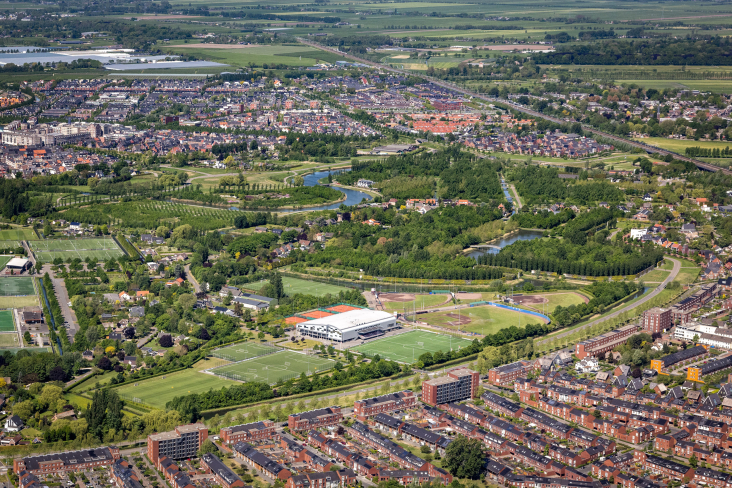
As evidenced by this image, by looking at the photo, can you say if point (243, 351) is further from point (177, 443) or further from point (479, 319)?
point (479, 319)

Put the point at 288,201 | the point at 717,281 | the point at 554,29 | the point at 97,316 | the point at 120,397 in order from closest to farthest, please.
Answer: the point at 120,397, the point at 97,316, the point at 717,281, the point at 288,201, the point at 554,29

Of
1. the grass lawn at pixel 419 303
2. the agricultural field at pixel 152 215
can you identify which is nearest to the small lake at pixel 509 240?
the grass lawn at pixel 419 303

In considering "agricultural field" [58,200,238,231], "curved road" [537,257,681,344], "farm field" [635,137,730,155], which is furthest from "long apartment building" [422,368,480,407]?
"farm field" [635,137,730,155]

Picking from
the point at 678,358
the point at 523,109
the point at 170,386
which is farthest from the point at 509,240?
the point at 523,109

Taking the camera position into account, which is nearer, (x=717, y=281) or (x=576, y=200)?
(x=717, y=281)

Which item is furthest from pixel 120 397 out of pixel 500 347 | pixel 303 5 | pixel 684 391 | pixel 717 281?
pixel 303 5

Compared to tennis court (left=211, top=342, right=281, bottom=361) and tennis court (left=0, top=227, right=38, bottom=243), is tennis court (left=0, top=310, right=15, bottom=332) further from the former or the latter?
tennis court (left=0, top=227, right=38, bottom=243)

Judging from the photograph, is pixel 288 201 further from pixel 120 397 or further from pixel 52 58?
pixel 52 58
